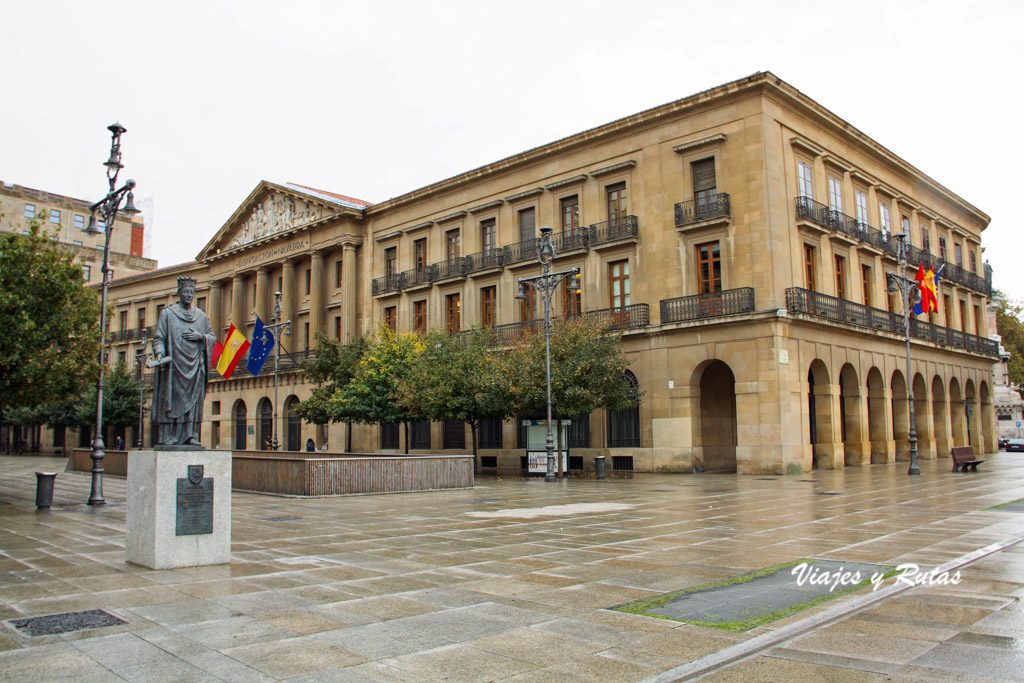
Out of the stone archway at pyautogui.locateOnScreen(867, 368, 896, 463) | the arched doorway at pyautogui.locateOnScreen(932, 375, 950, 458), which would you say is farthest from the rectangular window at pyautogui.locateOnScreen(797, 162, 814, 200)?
the arched doorway at pyautogui.locateOnScreen(932, 375, 950, 458)

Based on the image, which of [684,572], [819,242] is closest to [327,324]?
[819,242]

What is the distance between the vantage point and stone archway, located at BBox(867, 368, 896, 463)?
3566 centimetres

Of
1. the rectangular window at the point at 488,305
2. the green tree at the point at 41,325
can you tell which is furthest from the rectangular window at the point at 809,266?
the green tree at the point at 41,325

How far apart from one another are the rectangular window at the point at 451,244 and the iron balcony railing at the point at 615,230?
10099 millimetres

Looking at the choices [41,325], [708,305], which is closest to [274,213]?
[708,305]

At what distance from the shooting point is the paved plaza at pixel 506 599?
5.45 metres

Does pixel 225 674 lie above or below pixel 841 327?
below

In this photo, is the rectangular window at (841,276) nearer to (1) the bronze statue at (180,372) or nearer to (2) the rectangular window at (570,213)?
(2) the rectangular window at (570,213)

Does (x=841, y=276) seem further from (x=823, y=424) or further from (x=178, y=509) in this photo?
(x=178, y=509)

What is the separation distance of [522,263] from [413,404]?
395 inches

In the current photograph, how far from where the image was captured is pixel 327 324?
171 feet

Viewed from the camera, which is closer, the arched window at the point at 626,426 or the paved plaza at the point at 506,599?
the paved plaza at the point at 506,599

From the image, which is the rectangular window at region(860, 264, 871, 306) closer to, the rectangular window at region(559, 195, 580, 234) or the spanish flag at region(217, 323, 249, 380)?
the rectangular window at region(559, 195, 580, 234)

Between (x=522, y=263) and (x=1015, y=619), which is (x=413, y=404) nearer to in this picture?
(x=522, y=263)
